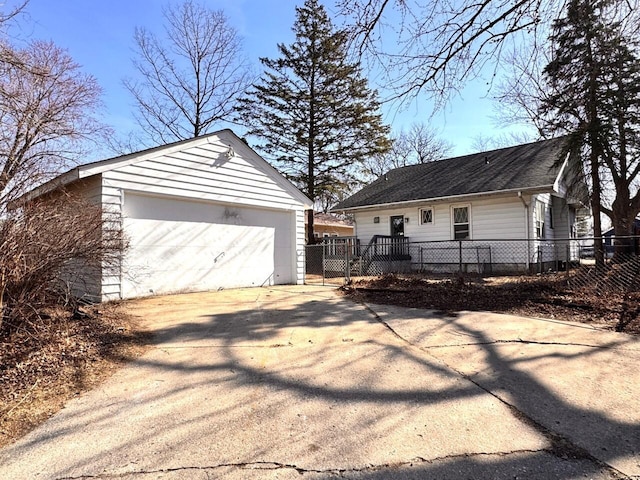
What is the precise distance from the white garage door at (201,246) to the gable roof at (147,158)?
0.69 m

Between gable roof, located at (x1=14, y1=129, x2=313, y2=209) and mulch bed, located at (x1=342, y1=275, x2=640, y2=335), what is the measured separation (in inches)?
151

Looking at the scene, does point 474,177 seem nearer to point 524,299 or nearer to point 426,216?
point 426,216

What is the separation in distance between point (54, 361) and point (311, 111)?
17.4 m

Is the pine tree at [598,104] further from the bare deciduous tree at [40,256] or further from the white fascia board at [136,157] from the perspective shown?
the bare deciduous tree at [40,256]

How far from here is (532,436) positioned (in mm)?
2467

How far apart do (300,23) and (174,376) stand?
1985 centimetres

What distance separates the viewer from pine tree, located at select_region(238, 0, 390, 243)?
18.9m

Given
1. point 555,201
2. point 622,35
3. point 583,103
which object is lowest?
point 555,201

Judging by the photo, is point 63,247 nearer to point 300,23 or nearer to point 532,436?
point 532,436

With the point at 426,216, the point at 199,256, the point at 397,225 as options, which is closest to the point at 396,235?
the point at 397,225

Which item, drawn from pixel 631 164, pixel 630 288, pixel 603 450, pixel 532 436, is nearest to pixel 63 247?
pixel 532 436

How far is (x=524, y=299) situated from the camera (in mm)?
6750

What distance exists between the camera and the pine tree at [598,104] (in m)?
9.47

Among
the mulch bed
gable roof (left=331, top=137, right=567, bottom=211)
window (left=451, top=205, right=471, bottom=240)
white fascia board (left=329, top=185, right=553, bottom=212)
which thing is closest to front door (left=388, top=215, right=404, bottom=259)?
white fascia board (left=329, top=185, right=553, bottom=212)
